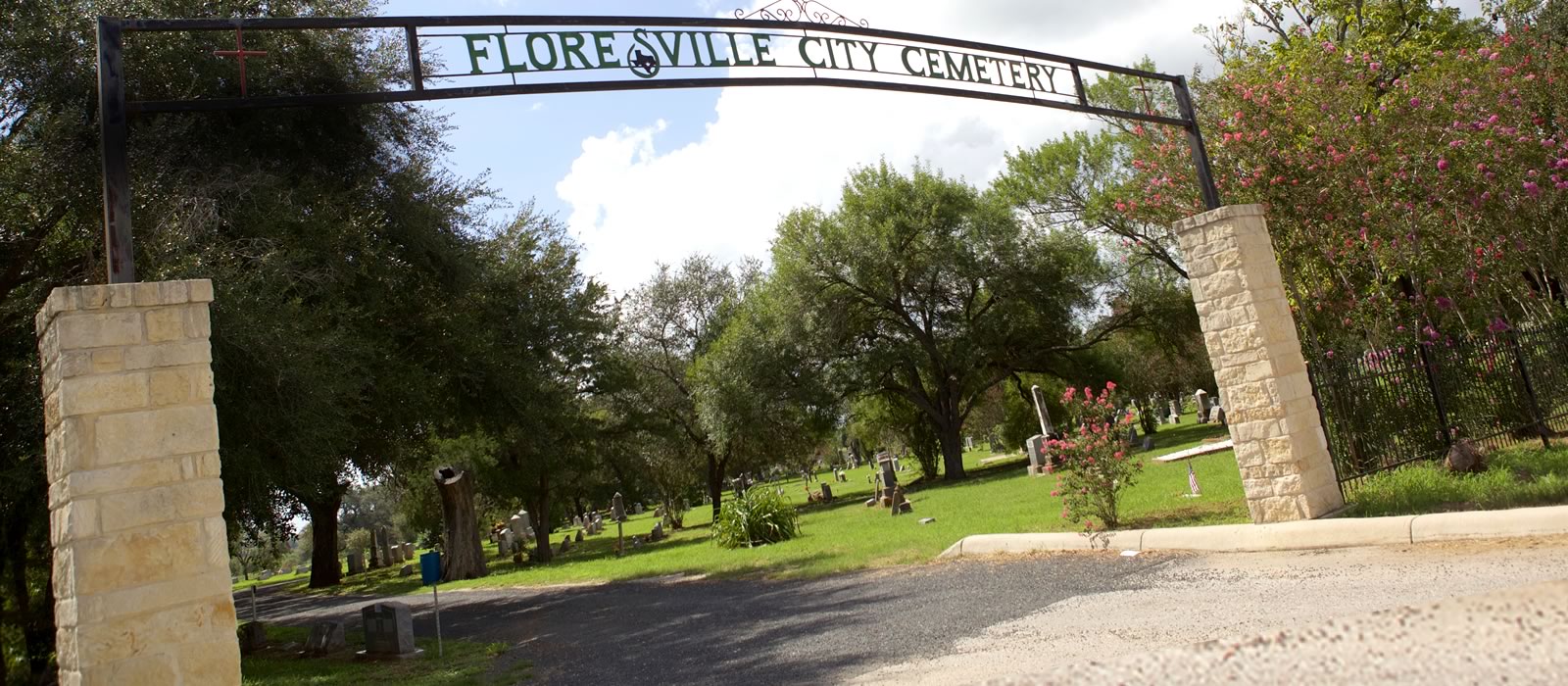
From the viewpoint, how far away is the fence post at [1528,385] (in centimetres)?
1111

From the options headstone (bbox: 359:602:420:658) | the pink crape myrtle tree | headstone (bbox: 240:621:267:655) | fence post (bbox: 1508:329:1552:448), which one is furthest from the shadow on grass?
headstone (bbox: 240:621:267:655)

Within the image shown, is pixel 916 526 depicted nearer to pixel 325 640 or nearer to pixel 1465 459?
pixel 1465 459

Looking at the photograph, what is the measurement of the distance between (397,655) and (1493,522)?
35.9 ft

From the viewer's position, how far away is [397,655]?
35.9 ft

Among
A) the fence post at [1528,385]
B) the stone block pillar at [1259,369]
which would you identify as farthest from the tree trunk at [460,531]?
the fence post at [1528,385]

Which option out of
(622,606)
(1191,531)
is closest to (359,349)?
(622,606)

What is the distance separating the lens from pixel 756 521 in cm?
1844

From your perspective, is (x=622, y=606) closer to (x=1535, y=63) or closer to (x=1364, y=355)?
(x=1364, y=355)

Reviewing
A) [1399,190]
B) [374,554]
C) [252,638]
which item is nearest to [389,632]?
[252,638]

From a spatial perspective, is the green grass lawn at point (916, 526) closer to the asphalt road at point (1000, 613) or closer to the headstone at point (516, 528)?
the asphalt road at point (1000, 613)

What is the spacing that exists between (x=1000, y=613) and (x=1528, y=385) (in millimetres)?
8516

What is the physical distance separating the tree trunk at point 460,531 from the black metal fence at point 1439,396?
62.2ft

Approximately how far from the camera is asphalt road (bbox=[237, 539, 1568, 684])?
5.53 m

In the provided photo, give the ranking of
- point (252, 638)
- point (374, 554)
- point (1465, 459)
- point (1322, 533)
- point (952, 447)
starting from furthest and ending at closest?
1. point (374, 554)
2. point (952, 447)
3. point (252, 638)
4. point (1465, 459)
5. point (1322, 533)
